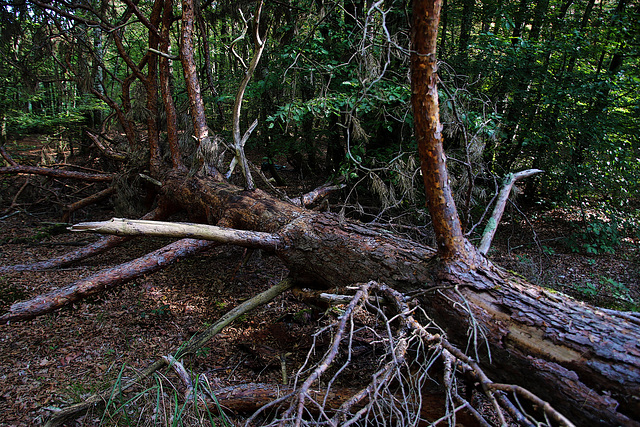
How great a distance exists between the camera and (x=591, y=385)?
159 centimetres

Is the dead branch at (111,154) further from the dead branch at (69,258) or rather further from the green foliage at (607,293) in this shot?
the green foliage at (607,293)

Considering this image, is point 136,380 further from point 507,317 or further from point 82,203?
point 82,203

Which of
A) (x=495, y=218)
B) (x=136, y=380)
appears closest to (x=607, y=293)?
(x=495, y=218)

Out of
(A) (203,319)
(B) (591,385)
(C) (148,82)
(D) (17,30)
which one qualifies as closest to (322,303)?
(A) (203,319)

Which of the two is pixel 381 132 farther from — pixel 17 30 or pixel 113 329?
pixel 17 30

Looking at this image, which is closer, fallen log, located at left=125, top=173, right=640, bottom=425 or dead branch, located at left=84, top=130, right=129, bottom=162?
fallen log, located at left=125, top=173, right=640, bottom=425

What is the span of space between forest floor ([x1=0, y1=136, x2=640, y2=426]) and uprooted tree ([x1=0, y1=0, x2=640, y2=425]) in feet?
1.34

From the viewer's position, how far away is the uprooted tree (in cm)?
156

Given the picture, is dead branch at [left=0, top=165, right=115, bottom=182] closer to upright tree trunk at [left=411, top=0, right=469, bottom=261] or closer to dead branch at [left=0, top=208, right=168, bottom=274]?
dead branch at [left=0, top=208, right=168, bottom=274]

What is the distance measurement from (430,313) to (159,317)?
2.65 meters

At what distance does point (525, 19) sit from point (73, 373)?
835cm

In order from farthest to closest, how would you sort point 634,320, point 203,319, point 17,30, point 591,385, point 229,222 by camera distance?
1. point 17,30
2. point 229,222
3. point 203,319
4. point 634,320
5. point 591,385

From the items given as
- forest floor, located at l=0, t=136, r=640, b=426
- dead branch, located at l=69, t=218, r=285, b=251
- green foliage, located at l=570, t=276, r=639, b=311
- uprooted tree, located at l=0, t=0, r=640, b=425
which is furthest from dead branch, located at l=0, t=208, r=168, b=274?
green foliage, located at l=570, t=276, r=639, b=311

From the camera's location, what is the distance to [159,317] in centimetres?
344
